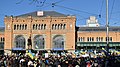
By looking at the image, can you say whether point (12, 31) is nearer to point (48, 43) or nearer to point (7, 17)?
point (7, 17)

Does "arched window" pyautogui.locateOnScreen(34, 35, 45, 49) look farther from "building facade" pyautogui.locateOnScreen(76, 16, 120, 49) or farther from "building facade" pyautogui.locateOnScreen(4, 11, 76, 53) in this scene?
"building facade" pyautogui.locateOnScreen(76, 16, 120, 49)

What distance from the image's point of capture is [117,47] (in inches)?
3713

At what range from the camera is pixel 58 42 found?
87.5m

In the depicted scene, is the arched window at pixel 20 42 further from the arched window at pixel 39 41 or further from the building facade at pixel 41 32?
the arched window at pixel 39 41

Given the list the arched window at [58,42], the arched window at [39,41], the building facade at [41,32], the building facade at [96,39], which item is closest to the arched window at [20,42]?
the building facade at [41,32]

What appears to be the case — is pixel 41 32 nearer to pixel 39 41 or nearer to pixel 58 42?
pixel 39 41

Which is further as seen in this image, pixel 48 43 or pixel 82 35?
pixel 82 35

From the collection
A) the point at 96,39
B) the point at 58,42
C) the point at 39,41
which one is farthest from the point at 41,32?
the point at 96,39

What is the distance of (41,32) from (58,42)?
4.80 meters

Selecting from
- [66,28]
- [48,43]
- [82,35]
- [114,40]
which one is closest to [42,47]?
[48,43]

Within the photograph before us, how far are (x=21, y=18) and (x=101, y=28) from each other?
73.0 feet

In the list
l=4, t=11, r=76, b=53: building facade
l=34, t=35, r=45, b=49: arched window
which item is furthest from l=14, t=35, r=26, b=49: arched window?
l=34, t=35, r=45, b=49: arched window

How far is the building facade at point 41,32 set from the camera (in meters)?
87.1

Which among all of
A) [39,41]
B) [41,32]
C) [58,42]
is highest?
[41,32]
